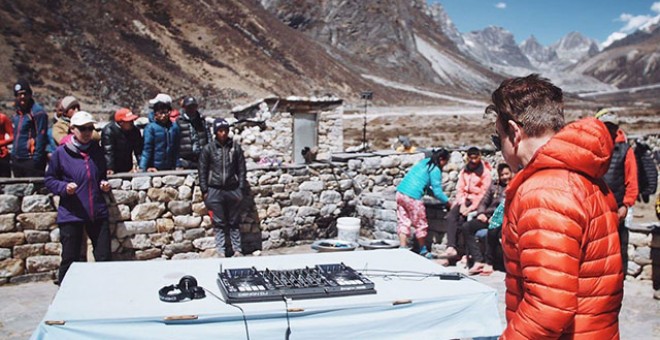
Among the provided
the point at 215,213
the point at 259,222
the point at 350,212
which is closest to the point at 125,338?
the point at 215,213

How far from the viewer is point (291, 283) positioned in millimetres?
3670

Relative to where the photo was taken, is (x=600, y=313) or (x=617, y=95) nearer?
(x=600, y=313)

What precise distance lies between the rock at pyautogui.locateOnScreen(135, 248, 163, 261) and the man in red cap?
978 mm

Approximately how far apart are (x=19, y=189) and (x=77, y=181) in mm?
993

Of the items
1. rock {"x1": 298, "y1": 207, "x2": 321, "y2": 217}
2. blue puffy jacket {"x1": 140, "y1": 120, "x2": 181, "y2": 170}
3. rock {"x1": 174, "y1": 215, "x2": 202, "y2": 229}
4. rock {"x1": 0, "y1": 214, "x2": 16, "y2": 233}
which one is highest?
blue puffy jacket {"x1": 140, "y1": 120, "x2": 181, "y2": 170}

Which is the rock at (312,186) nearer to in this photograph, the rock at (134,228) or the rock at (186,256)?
the rock at (186,256)

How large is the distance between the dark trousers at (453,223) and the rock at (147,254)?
3456mm

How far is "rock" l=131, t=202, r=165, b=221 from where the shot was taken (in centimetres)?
705

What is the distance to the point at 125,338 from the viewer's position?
320cm

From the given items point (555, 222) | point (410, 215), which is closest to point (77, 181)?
point (410, 215)

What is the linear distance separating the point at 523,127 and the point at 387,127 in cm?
3810

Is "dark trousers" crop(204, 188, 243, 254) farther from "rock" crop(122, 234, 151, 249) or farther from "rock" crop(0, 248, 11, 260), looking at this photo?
"rock" crop(0, 248, 11, 260)

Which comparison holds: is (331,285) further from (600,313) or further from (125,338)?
→ (600,313)

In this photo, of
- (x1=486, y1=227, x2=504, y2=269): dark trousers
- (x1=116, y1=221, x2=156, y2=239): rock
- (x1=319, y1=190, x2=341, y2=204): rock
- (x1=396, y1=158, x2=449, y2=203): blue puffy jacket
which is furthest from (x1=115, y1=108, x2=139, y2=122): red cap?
(x1=486, y1=227, x2=504, y2=269): dark trousers
